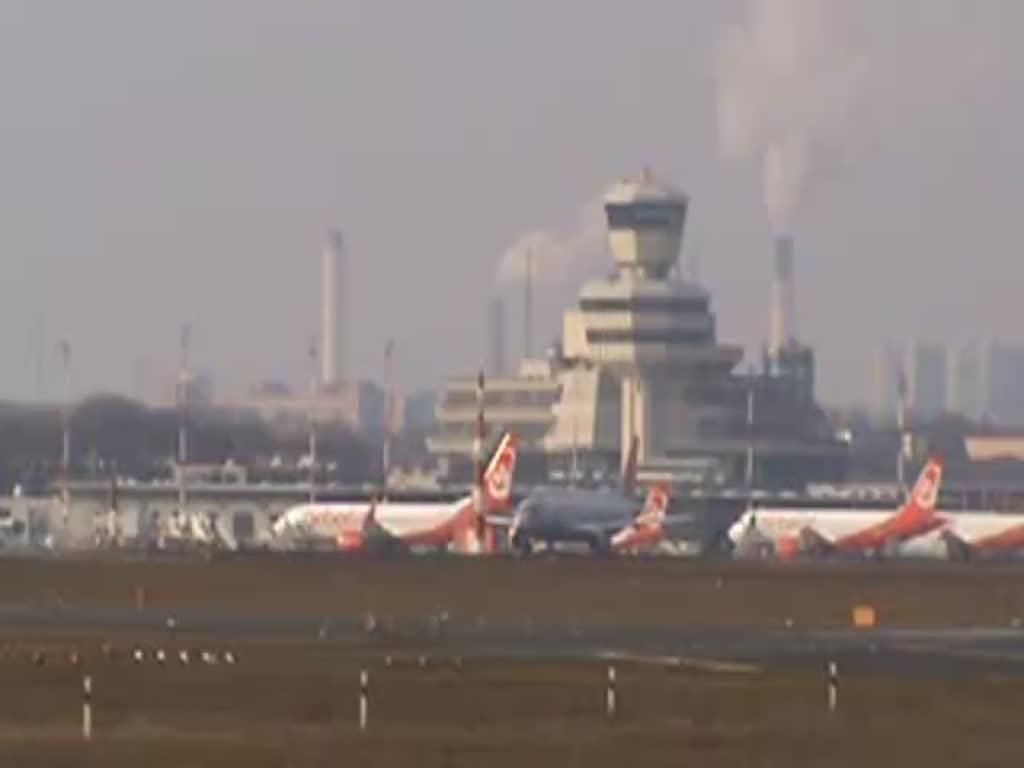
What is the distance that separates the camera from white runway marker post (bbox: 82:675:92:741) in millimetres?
58500

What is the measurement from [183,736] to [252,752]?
3.34 metres

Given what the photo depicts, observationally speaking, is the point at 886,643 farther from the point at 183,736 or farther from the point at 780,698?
the point at 183,736

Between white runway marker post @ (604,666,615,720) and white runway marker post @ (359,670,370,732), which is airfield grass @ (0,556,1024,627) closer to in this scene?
white runway marker post @ (604,666,615,720)

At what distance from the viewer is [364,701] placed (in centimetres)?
6253

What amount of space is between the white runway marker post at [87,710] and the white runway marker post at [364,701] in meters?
4.22

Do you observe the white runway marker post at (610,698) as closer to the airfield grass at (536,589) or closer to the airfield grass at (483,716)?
the airfield grass at (483,716)

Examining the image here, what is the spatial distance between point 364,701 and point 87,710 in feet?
15.0

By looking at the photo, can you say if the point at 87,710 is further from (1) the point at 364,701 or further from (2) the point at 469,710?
(2) the point at 469,710

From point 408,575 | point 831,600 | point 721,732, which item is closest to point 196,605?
point 831,600

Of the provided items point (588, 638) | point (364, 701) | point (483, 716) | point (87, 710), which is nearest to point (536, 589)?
point (588, 638)

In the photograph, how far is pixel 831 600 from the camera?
128 metres

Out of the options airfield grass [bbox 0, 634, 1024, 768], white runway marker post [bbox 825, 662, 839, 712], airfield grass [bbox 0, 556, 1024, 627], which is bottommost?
airfield grass [bbox 0, 556, 1024, 627]

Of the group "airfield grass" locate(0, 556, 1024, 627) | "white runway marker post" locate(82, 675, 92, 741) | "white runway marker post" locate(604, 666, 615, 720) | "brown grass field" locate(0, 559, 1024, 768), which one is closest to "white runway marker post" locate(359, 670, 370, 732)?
"brown grass field" locate(0, 559, 1024, 768)

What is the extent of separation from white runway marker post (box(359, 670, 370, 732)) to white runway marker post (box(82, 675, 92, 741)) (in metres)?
4.22
